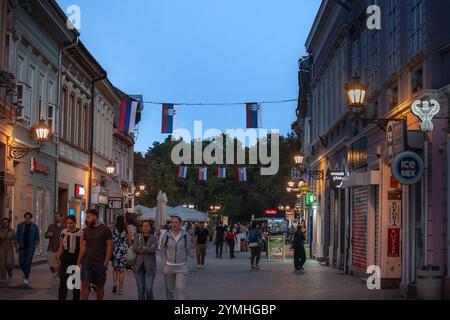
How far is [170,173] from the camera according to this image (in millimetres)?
85688

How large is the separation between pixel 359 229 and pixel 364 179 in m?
3.47

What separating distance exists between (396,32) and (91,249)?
9919 millimetres

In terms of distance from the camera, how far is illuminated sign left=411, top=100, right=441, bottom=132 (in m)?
15.9

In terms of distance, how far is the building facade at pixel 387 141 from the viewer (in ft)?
55.7

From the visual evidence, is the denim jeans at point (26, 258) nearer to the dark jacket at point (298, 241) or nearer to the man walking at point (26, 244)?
the man walking at point (26, 244)

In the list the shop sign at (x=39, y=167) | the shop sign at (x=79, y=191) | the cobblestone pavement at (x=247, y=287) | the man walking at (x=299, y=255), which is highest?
the shop sign at (x=39, y=167)

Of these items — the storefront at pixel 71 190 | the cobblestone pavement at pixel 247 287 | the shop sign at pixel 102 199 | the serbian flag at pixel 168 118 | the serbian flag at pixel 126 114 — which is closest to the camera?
the cobblestone pavement at pixel 247 287

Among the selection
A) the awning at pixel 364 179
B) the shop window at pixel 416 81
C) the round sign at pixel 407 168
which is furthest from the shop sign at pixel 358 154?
the round sign at pixel 407 168

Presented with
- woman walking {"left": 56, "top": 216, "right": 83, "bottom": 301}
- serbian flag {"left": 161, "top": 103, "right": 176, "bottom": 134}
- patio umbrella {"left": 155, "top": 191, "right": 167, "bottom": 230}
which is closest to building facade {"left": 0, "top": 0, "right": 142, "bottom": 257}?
patio umbrella {"left": 155, "top": 191, "right": 167, "bottom": 230}

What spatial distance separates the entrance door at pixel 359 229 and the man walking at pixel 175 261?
10.6 meters

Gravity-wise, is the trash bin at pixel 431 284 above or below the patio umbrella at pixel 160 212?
below

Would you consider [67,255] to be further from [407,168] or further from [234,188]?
[234,188]
